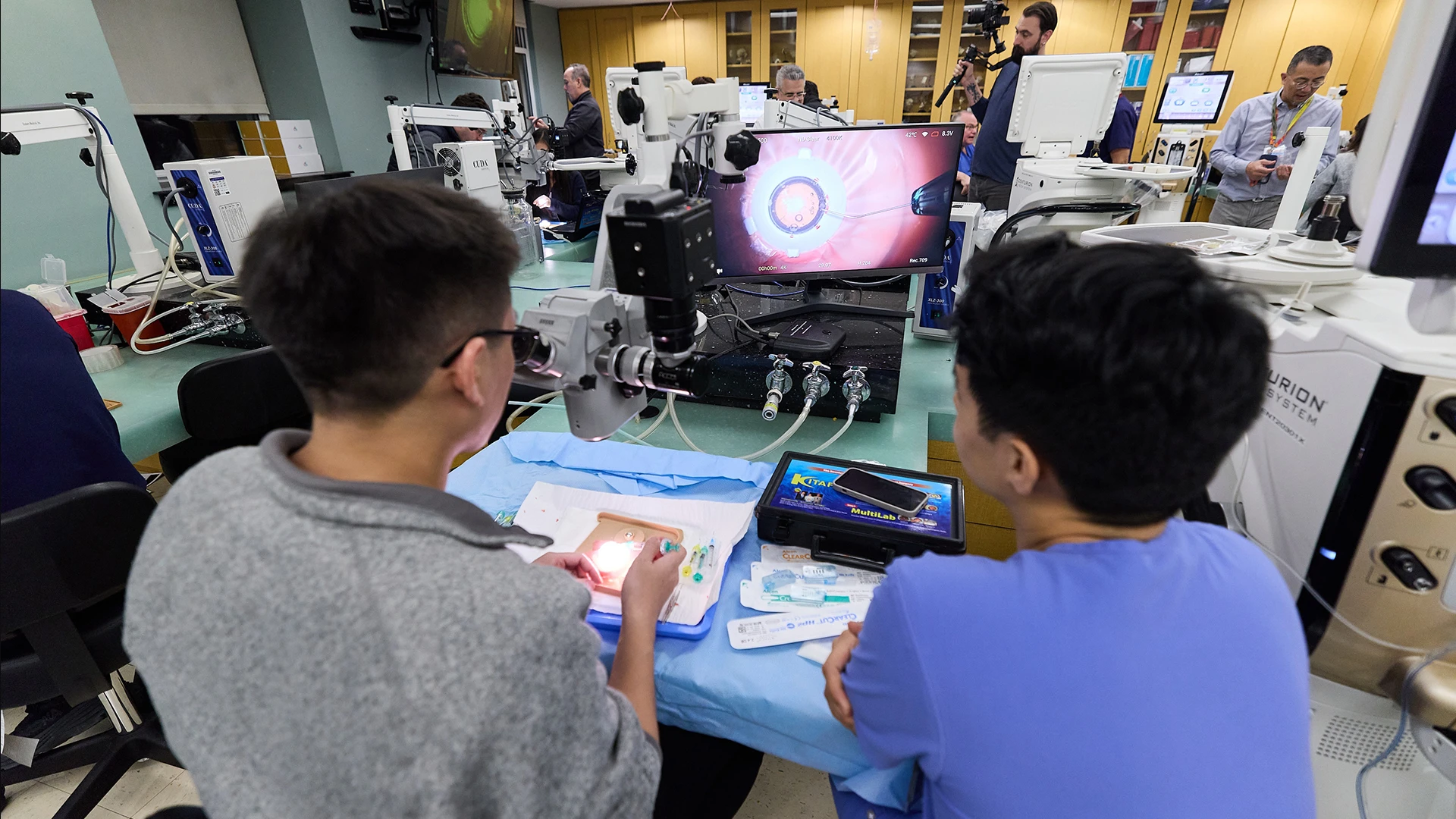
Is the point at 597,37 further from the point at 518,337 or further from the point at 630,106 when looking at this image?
the point at 518,337

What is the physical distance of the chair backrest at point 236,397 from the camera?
1369mm

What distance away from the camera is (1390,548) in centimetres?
72

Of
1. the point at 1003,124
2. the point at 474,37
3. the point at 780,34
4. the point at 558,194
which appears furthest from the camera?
the point at 780,34

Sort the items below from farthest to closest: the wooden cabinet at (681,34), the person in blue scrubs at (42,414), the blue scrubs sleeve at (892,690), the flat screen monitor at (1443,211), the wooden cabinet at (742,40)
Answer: the wooden cabinet at (681,34)
the wooden cabinet at (742,40)
the person in blue scrubs at (42,414)
the flat screen monitor at (1443,211)
the blue scrubs sleeve at (892,690)

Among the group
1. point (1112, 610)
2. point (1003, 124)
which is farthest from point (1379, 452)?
point (1003, 124)

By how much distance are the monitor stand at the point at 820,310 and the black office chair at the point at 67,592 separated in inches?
50.2

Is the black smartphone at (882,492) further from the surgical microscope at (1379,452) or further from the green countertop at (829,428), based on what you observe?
the surgical microscope at (1379,452)

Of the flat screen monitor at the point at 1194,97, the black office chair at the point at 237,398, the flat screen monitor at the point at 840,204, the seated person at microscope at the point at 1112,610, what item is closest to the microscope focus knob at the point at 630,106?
the flat screen monitor at the point at 840,204

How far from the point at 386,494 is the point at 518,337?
0.74 ft

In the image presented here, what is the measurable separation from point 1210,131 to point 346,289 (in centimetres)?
713

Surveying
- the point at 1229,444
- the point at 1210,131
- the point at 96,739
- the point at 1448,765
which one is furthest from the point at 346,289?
the point at 1210,131

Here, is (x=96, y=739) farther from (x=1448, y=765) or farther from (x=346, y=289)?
(x=1448, y=765)

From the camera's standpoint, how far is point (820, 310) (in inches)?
60.5

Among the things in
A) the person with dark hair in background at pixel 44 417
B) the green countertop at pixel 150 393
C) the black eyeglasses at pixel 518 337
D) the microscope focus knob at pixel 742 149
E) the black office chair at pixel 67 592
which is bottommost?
the black office chair at pixel 67 592
